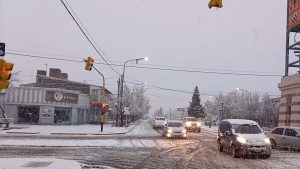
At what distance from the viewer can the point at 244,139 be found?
72.3ft

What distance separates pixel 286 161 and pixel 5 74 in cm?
1263

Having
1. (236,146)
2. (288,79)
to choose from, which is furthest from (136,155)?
(288,79)

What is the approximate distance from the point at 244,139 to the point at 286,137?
7.16 metres

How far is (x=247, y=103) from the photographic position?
11238cm

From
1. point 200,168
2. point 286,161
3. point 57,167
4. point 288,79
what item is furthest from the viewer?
point 288,79

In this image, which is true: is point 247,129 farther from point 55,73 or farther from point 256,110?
point 256,110

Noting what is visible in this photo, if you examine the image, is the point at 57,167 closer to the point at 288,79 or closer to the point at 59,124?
the point at 288,79

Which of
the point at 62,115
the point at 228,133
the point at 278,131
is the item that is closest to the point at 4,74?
the point at 228,133

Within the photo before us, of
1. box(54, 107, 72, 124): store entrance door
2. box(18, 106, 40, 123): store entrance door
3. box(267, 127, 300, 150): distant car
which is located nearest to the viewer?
box(267, 127, 300, 150): distant car

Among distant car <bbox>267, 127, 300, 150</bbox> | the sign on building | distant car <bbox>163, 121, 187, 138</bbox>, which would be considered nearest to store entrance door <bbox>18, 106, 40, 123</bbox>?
the sign on building

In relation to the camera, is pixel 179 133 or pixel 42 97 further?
pixel 42 97

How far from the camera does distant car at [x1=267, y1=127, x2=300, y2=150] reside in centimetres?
2729

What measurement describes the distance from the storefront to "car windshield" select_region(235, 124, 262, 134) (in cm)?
4265

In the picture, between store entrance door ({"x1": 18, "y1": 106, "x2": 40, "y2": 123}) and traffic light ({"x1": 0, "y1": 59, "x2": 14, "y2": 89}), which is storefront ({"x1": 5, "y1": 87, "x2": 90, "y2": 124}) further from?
traffic light ({"x1": 0, "y1": 59, "x2": 14, "y2": 89})
